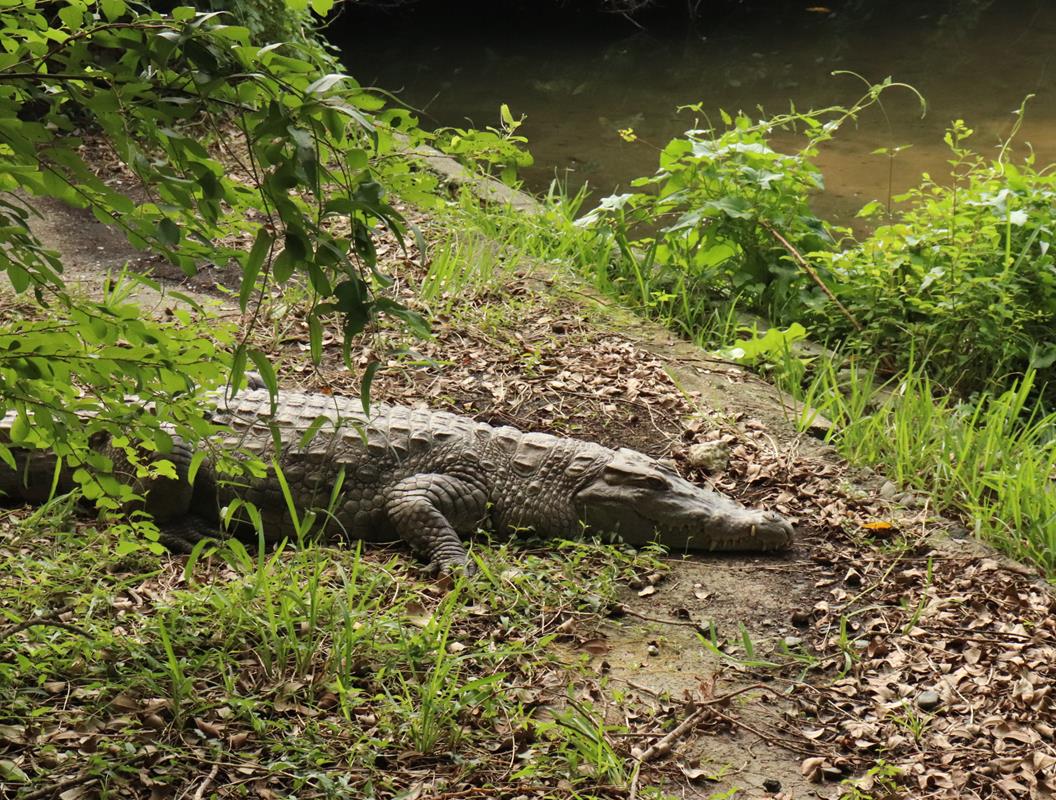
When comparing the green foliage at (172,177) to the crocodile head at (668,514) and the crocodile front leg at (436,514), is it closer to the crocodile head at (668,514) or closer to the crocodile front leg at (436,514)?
the crocodile front leg at (436,514)

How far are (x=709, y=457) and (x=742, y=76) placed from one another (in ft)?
36.6

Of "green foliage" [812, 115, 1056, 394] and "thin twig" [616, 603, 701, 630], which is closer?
"thin twig" [616, 603, 701, 630]

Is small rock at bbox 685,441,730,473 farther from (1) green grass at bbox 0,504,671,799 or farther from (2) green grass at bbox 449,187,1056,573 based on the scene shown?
(1) green grass at bbox 0,504,671,799

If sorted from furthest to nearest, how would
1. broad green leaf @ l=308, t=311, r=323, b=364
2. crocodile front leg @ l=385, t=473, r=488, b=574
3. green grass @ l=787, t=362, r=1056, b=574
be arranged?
green grass @ l=787, t=362, r=1056, b=574, crocodile front leg @ l=385, t=473, r=488, b=574, broad green leaf @ l=308, t=311, r=323, b=364

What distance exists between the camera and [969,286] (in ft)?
18.0

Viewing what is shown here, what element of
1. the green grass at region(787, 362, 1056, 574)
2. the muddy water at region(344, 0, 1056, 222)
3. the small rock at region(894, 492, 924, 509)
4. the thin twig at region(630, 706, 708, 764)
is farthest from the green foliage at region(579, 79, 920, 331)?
the thin twig at region(630, 706, 708, 764)

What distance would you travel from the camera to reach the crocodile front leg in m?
3.94

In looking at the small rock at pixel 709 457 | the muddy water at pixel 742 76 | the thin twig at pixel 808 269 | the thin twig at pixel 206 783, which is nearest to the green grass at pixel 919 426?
the thin twig at pixel 808 269

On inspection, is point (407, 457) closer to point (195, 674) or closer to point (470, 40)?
point (195, 674)

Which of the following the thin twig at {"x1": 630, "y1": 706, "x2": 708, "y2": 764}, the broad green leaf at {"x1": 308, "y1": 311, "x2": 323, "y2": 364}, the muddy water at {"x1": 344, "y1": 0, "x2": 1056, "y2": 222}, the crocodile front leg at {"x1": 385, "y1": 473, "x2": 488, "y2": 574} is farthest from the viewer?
the muddy water at {"x1": 344, "y1": 0, "x2": 1056, "y2": 222}

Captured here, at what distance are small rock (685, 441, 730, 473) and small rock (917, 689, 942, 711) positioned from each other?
1.45 m

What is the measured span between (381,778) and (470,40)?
15.0 meters

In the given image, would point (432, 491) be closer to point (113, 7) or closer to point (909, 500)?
point (909, 500)

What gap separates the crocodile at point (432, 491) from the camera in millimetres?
3986
